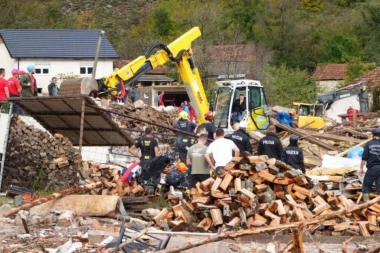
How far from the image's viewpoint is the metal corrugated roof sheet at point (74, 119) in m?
19.3

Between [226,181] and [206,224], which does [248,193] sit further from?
[206,224]

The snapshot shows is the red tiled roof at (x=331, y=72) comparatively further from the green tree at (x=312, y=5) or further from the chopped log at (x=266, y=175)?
the chopped log at (x=266, y=175)

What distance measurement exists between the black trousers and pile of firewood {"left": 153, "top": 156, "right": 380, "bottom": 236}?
81 cm

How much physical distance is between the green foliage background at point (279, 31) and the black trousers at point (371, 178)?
1527 inches

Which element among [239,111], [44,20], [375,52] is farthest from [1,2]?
[239,111]

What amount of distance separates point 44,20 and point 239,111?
79727 millimetres

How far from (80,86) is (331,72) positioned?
40.6 meters

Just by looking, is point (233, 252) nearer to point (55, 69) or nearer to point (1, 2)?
point (55, 69)

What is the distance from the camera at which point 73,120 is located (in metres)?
20.4

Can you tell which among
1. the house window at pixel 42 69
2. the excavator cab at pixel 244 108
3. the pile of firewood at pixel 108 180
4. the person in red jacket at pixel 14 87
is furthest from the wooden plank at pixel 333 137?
the house window at pixel 42 69

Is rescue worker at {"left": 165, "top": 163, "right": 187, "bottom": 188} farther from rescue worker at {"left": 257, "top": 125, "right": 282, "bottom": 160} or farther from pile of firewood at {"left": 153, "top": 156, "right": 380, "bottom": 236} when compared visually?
pile of firewood at {"left": 153, "top": 156, "right": 380, "bottom": 236}

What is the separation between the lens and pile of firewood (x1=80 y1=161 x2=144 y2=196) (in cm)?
1889

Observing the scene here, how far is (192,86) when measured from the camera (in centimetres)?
3012

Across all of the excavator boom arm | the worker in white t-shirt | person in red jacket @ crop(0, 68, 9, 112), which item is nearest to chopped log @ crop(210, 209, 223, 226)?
the worker in white t-shirt
